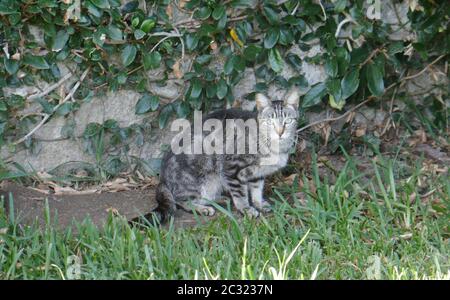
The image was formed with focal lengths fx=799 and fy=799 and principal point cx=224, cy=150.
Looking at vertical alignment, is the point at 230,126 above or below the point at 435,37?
below

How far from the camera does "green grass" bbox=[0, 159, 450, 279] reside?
4711 millimetres

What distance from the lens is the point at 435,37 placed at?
22.6ft

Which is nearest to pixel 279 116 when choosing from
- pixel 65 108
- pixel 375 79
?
pixel 375 79

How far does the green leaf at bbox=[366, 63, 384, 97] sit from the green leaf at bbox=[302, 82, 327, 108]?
37cm

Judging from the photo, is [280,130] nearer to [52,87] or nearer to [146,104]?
[146,104]

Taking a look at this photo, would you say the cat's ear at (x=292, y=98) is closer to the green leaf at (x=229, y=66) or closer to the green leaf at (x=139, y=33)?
the green leaf at (x=229, y=66)

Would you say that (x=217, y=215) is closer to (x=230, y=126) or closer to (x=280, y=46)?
(x=230, y=126)

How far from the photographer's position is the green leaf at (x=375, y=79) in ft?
20.9

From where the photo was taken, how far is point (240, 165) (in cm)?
624

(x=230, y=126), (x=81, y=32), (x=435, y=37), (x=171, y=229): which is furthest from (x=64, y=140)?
(x=435, y=37)

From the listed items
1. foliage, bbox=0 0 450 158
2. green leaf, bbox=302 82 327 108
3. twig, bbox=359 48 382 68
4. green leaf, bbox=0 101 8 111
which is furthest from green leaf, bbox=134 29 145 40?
twig, bbox=359 48 382 68

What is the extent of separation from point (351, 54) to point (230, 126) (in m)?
1.19

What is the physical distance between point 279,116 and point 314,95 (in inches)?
21.9

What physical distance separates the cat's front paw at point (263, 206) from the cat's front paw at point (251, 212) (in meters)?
0.05
